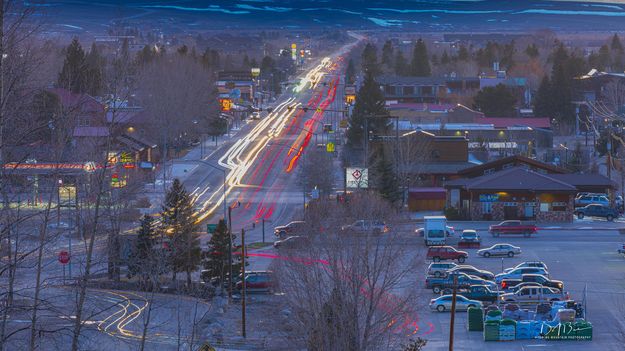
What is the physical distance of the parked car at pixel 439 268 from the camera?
13.5m

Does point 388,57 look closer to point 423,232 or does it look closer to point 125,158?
point 423,232

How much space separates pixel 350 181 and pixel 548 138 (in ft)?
37.1

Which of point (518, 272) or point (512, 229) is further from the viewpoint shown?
point (512, 229)

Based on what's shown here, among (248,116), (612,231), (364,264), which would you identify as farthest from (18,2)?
(248,116)

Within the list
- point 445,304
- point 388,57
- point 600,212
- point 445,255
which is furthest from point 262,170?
point 388,57

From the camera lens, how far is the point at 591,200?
20.5 meters

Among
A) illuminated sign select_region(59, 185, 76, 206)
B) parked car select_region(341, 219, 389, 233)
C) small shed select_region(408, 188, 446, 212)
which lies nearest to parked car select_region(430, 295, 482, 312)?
parked car select_region(341, 219, 389, 233)

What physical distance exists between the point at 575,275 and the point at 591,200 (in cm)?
648

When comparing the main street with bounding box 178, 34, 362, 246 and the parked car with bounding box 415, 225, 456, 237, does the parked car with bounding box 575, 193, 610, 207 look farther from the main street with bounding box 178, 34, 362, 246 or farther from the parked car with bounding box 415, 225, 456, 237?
the main street with bounding box 178, 34, 362, 246

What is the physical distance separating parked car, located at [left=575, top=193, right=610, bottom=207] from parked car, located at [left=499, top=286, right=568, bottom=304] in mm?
7966

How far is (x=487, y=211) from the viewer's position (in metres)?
19.2

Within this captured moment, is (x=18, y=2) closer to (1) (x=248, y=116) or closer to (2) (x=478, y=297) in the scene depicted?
(2) (x=478, y=297)

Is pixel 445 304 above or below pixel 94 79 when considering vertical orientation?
below

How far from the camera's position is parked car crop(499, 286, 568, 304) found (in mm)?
12602
